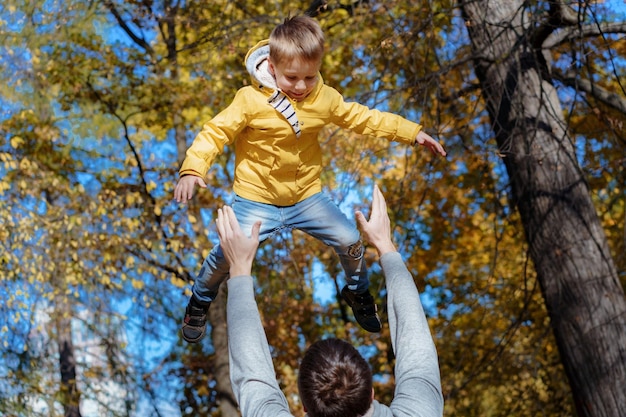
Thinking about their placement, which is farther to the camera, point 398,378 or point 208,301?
point 208,301

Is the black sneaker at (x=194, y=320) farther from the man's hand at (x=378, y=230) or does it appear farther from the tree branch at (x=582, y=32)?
the tree branch at (x=582, y=32)

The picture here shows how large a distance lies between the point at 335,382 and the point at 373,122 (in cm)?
179

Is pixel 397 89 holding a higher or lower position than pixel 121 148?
lower

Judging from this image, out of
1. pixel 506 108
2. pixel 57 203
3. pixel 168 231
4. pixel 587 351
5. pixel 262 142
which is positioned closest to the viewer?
pixel 262 142

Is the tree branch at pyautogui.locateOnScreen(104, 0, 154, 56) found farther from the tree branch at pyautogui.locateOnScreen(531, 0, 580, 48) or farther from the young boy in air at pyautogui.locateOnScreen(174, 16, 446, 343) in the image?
the young boy in air at pyautogui.locateOnScreen(174, 16, 446, 343)

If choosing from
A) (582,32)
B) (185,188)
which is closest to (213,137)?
(185,188)

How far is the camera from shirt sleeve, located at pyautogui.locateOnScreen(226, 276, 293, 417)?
8.14 feet

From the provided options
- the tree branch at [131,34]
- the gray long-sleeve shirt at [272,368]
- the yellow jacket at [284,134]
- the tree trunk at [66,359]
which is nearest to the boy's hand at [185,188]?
the yellow jacket at [284,134]

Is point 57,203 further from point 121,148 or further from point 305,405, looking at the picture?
point 305,405

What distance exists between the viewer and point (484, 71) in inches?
303

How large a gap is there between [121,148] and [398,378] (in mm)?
12159

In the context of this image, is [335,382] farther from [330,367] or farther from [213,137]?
[213,137]

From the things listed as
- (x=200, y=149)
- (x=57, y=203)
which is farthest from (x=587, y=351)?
(x=57, y=203)

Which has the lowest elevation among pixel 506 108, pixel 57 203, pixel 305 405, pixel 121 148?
pixel 305 405
